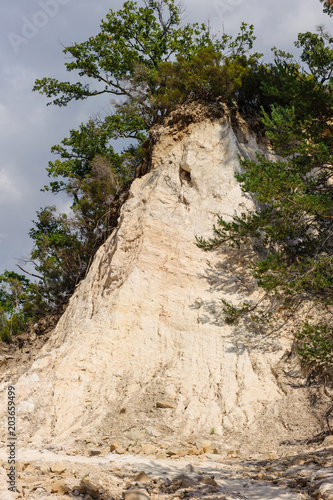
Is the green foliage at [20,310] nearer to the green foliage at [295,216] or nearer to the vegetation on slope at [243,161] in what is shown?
the vegetation on slope at [243,161]

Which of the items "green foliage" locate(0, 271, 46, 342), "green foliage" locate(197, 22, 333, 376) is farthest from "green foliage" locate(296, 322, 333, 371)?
"green foliage" locate(0, 271, 46, 342)

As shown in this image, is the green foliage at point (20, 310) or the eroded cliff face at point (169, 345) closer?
the eroded cliff face at point (169, 345)

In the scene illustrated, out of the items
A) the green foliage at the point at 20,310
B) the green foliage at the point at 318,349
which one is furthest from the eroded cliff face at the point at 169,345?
the green foliage at the point at 20,310

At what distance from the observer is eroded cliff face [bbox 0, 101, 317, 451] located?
7824 mm

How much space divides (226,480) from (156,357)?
421 centimetres

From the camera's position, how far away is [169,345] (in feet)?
31.1

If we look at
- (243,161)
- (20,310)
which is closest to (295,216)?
(243,161)

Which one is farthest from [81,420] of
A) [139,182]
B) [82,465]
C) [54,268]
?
[54,268]

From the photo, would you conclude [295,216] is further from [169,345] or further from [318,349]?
[169,345]

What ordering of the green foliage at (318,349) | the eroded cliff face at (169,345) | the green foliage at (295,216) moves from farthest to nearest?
1. the green foliage at (295,216)
2. the green foliage at (318,349)
3. the eroded cliff face at (169,345)

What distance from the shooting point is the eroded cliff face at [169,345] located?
25.7 feet

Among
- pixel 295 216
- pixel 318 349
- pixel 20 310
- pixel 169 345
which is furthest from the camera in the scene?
pixel 20 310

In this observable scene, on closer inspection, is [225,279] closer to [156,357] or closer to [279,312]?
[279,312]

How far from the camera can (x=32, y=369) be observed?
9141 millimetres
